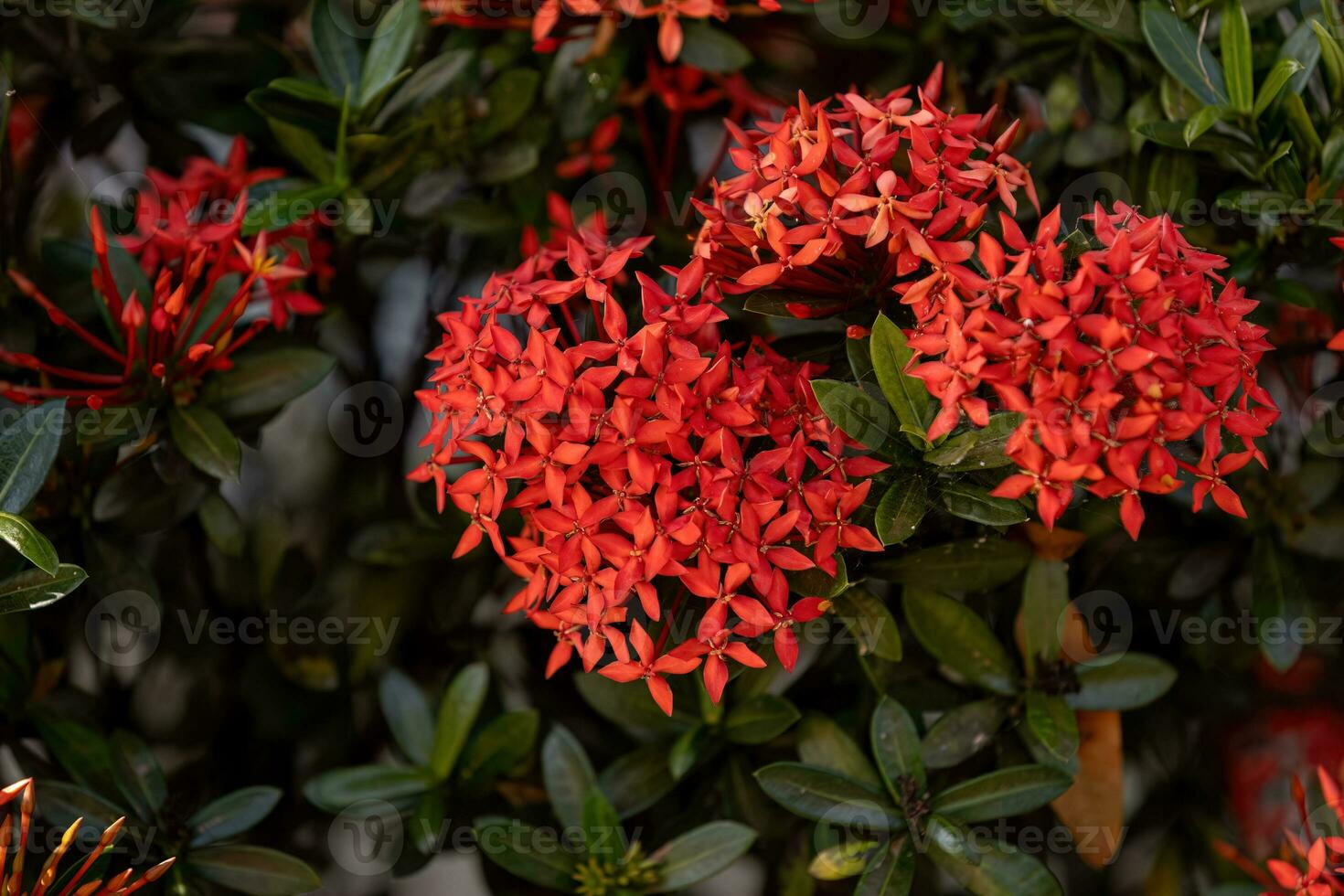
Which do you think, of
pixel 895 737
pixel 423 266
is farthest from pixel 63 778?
pixel 895 737

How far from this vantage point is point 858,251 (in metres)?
0.81

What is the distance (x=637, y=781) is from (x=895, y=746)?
0.83 feet

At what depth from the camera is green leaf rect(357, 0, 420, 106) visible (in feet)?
3.23

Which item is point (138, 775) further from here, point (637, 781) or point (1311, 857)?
point (1311, 857)

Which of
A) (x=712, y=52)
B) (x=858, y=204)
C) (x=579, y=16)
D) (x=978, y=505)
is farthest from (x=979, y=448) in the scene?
(x=579, y=16)

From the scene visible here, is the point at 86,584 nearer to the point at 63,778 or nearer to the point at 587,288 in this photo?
the point at 63,778

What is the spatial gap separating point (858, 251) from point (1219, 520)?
517 mm

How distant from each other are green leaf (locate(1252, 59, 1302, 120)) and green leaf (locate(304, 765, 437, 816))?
95 centimetres

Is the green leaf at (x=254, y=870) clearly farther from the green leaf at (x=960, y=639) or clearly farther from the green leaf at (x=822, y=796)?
the green leaf at (x=960, y=639)

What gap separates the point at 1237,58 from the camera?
2.91 ft

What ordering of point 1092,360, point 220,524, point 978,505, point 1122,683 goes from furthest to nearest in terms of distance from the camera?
point 220,524
point 1122,683
point 978,505
point 1092,360

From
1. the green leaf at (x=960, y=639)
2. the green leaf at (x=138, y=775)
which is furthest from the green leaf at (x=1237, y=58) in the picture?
the green leaf at (x=138, y=775)

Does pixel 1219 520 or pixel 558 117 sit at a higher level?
pixel 558 117

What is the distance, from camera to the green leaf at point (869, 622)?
0.86m
